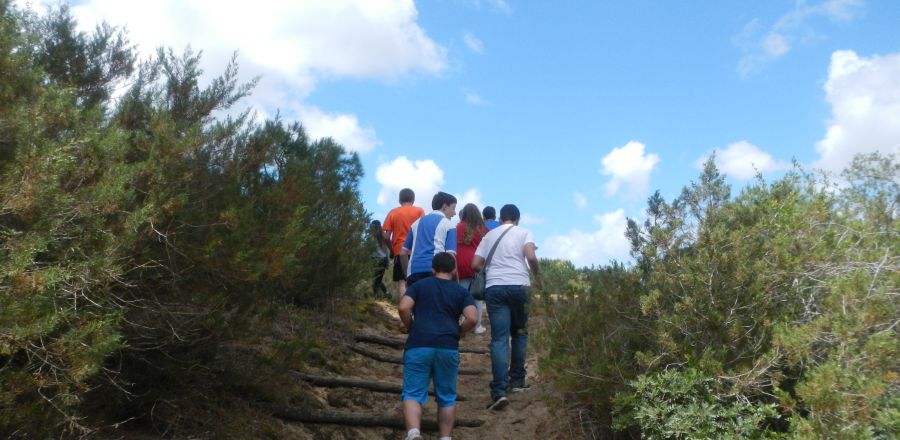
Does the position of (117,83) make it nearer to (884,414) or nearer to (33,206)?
(33,206)

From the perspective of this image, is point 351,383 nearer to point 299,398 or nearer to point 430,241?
point 299,398

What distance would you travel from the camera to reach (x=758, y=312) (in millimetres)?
5520

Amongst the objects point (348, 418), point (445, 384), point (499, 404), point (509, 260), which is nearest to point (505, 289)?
point (509, 260)

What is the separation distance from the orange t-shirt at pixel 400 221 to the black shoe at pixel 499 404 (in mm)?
2938

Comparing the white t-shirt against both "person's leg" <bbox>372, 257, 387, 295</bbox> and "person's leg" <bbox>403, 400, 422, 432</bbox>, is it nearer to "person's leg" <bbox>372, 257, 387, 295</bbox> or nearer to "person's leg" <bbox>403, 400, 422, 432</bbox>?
"person's leg" <bbox>403, 400, 422, 432</bbox>

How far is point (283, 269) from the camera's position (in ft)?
19.1

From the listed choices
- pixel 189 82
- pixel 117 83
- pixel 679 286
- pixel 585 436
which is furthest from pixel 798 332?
pixel 117 83

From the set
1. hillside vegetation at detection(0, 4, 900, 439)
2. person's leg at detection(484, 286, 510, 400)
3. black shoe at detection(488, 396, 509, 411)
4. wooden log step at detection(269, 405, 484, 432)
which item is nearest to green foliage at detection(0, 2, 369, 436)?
hillside vegetation at detection(0, 4, 900, 439)

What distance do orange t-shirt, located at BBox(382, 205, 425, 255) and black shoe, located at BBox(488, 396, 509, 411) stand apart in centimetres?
294

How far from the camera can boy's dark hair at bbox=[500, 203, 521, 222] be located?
25.8 ft

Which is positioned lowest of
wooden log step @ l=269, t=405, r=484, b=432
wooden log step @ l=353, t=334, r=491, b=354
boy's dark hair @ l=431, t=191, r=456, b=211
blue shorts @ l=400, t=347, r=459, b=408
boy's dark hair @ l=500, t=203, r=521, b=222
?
wooden log step @ l=269, t=405, r=484, b=432

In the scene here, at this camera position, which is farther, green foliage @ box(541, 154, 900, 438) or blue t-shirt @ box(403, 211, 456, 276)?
blue t-shirt @ box(403, 211, 456, 276)

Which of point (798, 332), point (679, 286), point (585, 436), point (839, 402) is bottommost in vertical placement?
point (585, 436)

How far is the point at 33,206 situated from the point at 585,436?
4.51 metres
